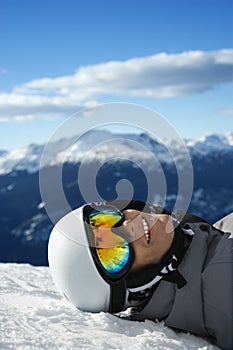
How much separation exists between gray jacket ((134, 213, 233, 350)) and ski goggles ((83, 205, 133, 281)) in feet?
1.34

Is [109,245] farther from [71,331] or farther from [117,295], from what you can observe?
[71,331]

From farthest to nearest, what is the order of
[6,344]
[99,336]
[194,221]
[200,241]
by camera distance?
[194,221], [200,241], [99,336], [6,344]

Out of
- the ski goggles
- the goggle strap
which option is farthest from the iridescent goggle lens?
the goggle strap

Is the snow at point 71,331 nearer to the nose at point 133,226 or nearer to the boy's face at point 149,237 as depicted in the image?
the boy's face at point 149,237

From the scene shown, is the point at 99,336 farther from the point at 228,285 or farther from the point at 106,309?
the point at 228,285

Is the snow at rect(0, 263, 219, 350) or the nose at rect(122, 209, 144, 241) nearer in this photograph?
the snow at rect(0, 263, 219, 350)

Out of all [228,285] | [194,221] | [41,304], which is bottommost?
[41,304]

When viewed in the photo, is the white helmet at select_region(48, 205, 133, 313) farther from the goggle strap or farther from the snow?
the snow

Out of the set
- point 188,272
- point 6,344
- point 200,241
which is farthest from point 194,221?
point 6,344

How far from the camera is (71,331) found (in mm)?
3730

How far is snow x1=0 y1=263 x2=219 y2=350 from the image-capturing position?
345 cm

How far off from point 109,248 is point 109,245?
3 centimetres

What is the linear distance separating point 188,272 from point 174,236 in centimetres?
43

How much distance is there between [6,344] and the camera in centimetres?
329
